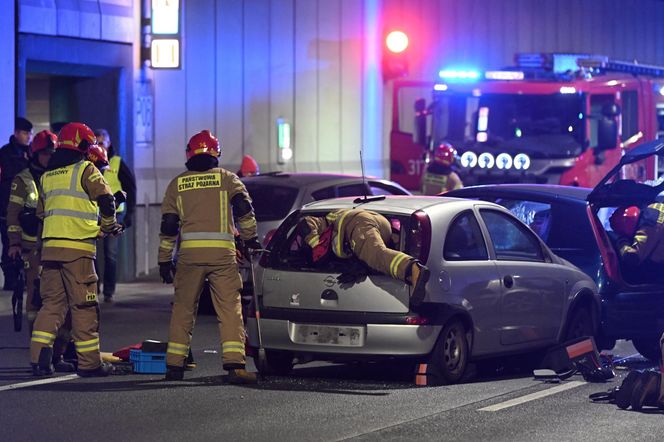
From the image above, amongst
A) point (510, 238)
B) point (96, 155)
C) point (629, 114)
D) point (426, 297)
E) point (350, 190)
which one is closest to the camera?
point (426, 297)

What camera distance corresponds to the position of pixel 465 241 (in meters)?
11.2

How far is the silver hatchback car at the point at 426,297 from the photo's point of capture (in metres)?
10.6

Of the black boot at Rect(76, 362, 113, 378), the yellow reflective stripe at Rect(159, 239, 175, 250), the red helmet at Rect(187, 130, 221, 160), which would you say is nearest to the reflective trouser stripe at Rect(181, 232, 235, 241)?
the yellow reflective stripe at Rect(159, 239, 175, 250)

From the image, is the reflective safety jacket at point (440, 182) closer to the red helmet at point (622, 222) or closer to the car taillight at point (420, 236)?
the red helmet at point (622, 222)

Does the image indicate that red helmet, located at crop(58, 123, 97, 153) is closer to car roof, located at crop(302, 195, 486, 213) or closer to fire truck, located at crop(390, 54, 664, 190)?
car roof, located at crop(302, 195, 486, 213)

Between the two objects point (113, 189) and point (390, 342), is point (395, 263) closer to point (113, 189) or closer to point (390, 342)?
point (390, 342)

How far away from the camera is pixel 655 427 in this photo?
29.8ft

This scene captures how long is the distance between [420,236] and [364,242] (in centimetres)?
41

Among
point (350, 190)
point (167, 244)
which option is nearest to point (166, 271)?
point (167, 244)

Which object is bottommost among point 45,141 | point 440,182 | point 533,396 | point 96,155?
Result: point 533,396

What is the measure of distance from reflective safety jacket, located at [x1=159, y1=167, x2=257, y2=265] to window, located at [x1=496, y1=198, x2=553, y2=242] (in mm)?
3052

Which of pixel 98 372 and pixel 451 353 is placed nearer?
pixel 451 353

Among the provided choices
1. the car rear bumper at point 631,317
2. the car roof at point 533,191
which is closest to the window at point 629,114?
the car roof at point 533,191

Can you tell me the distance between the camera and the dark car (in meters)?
12.3
